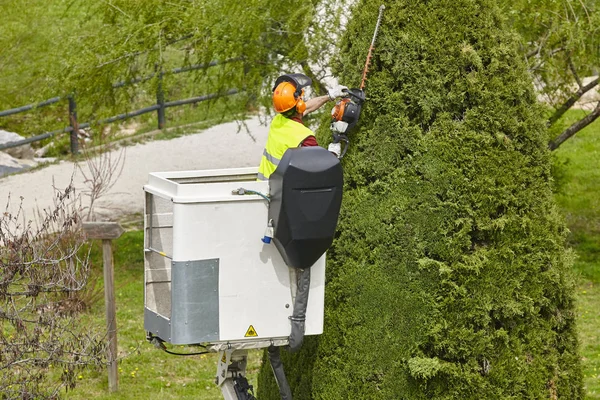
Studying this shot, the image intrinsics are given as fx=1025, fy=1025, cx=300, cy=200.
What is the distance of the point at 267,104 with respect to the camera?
424 inches

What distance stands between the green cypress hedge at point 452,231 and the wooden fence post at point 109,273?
3.32 metres

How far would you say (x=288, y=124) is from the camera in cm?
454

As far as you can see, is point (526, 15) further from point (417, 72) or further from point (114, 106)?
point (417, 72)

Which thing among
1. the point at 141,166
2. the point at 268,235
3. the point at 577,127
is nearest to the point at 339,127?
the point at 268,235

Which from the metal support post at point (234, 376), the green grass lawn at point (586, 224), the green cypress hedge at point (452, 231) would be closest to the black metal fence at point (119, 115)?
the green grass lawn at point (586, 224)

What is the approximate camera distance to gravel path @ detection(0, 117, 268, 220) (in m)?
14.0

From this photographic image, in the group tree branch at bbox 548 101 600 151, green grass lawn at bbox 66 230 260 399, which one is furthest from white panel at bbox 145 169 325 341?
tree branch at bbox 548 101 600 151

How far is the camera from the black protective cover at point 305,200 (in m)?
4.21

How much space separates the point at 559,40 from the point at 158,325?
699cm

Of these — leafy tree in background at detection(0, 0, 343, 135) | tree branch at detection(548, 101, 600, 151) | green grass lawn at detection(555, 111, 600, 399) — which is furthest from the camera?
tree branch at detection(548, 101, 600, 151)

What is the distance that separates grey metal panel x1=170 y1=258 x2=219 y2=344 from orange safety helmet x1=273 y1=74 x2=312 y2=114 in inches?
30.6

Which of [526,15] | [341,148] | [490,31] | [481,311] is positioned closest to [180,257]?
[341,148]

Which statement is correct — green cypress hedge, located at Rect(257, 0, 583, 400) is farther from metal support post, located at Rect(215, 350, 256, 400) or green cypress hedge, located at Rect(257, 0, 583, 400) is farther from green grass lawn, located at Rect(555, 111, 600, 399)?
green grass lawn, located at Rect(555, 111, 600, 399)

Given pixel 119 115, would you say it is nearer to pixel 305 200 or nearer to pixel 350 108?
pixel 350 108
